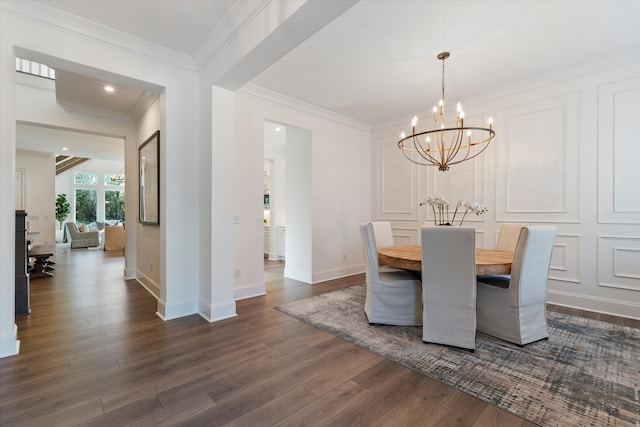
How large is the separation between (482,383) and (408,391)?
505mm

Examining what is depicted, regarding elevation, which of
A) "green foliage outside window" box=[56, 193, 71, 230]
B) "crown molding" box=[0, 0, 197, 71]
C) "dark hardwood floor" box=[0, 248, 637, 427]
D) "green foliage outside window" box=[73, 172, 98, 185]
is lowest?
"dark hardwood floor" box=[0, 248, 637, 427]

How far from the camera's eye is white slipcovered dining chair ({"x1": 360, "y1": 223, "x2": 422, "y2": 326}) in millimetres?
2779

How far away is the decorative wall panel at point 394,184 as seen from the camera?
16.1ft

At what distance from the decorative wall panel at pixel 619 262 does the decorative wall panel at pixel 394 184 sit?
2308 millimetres

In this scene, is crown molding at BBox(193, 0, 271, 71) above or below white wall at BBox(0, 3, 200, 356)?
above

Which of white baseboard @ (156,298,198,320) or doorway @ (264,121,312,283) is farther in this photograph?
doorway @ (264,121,312,283)

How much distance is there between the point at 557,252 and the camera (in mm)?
3492

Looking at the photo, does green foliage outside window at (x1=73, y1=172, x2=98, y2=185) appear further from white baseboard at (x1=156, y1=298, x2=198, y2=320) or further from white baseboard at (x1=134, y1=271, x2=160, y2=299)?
white baseboard at (x1=156, y1=298, x2=198, y2=320)

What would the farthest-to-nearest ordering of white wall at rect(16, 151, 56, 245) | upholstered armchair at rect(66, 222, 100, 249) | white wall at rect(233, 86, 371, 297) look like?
upholstered armchair at rect(66, 222, 100, 249) < white wall at rect(16, 151, 56, 245) < white wall at rect(233, 86, 371, 297)

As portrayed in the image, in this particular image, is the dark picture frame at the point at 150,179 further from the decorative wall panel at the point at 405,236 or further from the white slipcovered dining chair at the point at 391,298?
the decorative wall panel at the point at 405,236

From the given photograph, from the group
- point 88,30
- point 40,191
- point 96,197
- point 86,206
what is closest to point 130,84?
point 88,30

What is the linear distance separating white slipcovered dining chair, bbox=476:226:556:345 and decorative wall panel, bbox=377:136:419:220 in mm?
2455

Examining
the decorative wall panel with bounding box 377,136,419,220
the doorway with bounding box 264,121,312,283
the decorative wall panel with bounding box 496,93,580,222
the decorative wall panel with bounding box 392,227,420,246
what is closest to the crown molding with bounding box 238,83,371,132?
the doorway with bounding box 264,121,312,283

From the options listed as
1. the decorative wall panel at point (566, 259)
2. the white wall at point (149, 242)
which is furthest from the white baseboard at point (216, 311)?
the decorative wall panel at point (566, 259)
